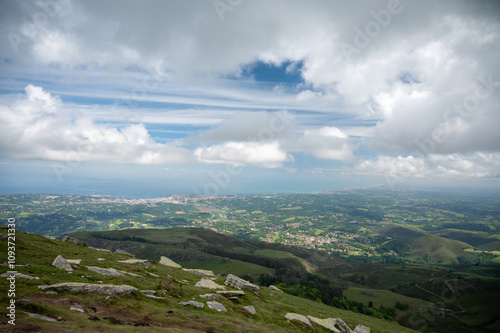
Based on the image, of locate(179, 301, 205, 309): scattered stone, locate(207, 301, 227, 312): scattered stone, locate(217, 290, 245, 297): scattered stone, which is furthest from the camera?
locate(217, 290, 245, 297): scattered stone

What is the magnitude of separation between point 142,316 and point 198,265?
142m

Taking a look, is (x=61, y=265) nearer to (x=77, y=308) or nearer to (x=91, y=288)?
(x=91, y=288)

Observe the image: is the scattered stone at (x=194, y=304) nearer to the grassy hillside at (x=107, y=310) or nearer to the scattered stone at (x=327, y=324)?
the grassy hillside at (x=107, y=310)

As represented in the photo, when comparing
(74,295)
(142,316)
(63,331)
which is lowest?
(142,316)

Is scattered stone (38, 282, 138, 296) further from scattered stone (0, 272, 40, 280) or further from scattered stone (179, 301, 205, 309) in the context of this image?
scattered stone (179, 301, 205, 309)

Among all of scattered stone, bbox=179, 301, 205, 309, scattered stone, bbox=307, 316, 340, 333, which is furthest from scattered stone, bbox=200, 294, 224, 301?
scattered stone, bbox=307, 316, 340, 333

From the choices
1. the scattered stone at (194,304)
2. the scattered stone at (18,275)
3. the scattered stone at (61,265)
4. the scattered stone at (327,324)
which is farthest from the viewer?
the scattered stone at (327,324)

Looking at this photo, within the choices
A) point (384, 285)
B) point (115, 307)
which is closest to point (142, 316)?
point (115, 307)

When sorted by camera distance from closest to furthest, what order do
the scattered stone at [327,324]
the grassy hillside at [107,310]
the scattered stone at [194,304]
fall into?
the grassy hillside at [107,310]
the scattered stone at [194,304]
the scattered stone at [327,324]

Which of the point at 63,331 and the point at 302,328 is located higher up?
the point at 63,331

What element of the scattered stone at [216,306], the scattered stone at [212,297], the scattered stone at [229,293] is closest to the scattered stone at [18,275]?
the scattered stone at [212,297]

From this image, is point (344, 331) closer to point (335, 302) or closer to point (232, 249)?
point (335, 302)

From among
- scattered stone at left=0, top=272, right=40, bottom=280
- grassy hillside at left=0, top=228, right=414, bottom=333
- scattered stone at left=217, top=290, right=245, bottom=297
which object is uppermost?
scattered stone at left=0, top=272, right=40, bottom=280

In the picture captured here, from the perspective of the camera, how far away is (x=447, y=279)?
127562 mm
